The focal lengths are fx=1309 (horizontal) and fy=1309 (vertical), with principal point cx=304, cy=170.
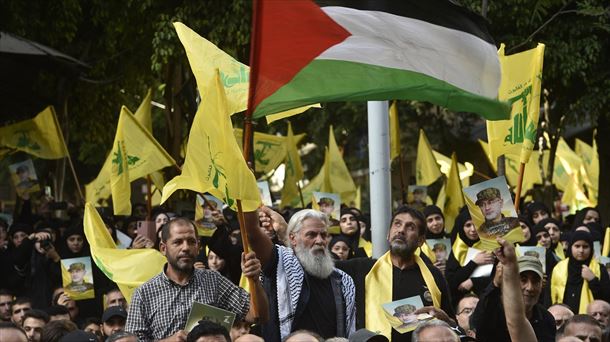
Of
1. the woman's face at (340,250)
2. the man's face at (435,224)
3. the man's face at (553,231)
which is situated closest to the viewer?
the woman's face at (340,250)

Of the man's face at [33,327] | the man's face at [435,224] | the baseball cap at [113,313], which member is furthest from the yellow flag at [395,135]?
the man's face at [33,327]

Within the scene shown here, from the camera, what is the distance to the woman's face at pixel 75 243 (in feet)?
41.2

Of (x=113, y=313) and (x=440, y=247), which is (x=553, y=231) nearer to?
(x=440, y=247)

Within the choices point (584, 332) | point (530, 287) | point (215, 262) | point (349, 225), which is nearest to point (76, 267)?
point (215, 262)

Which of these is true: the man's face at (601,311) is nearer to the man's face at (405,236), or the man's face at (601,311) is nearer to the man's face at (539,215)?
the man's face at (405,236)

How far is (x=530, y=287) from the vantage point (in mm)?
7250

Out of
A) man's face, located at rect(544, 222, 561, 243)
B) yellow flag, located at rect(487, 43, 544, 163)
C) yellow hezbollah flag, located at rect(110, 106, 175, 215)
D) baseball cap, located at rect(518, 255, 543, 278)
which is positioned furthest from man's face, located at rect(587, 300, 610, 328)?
yellow hezbollah flag, located at rect(110, 106, 175, 215)

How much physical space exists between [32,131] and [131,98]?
721 centimetres

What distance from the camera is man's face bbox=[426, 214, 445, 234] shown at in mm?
11758

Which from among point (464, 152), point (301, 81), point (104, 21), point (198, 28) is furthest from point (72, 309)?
point (464, 152)

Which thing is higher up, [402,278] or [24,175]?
[24,175]

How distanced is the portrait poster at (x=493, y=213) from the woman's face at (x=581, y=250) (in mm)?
5176

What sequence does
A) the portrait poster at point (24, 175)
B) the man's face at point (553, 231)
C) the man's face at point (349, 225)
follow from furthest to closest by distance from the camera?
the portrait poster at point (24, 175), the man's face at point (553, 231), the man's face at point (349, 225)

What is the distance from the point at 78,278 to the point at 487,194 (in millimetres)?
5551
